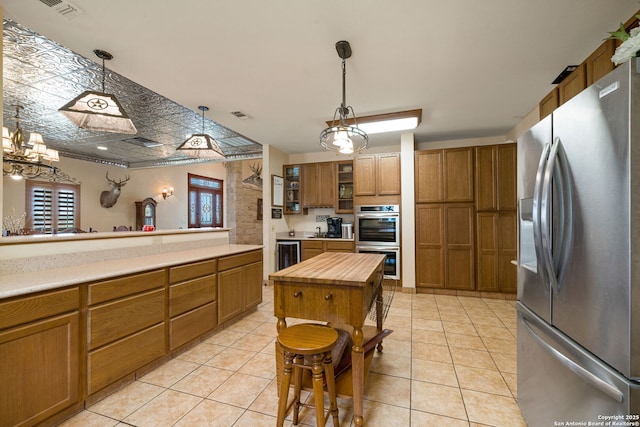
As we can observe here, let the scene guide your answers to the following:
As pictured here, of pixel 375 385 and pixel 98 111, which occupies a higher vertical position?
pixel 98 111

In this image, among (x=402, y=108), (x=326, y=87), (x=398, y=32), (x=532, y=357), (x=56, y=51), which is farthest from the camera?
(x=402, y=108)

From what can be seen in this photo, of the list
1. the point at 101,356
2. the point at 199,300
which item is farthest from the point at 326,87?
the point at 101,356

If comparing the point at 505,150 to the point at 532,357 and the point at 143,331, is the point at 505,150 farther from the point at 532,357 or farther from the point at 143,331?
the point at 143,331

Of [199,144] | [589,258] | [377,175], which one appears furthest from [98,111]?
[377,175]

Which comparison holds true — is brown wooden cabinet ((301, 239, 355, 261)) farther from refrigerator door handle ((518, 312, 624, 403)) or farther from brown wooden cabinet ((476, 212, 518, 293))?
refrigerator door handle ((518, 312, 624, 403))

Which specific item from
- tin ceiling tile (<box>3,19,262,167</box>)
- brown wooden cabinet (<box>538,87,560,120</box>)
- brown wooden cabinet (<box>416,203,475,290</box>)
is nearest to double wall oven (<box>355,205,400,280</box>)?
brown wooden cabinet (<box>416,203,475,290</box>)

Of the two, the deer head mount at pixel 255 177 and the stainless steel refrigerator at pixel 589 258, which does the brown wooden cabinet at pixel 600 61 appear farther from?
the deer head mount at pixel 255 177

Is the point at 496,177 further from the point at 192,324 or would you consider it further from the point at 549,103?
the point at 192,324

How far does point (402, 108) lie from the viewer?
347 centimetres

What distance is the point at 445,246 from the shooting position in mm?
4422

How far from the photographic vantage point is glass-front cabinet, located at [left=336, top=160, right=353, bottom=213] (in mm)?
5246

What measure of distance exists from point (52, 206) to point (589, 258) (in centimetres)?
873

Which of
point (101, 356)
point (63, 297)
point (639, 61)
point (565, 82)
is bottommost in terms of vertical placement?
point (101, 356)

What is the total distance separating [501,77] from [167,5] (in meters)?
3.03
